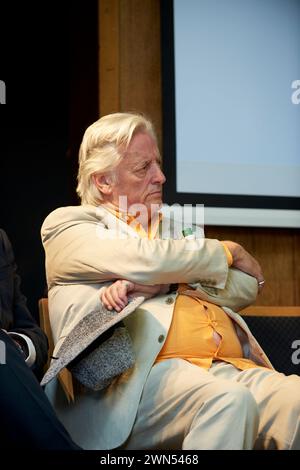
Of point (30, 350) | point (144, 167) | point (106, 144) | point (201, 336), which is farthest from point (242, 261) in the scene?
point (30, 350)

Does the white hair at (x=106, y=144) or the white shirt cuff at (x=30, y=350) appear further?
the white hair at (x=106, y=144)

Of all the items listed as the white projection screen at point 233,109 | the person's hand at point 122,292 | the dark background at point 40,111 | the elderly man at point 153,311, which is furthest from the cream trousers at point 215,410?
the dark background at point 40,111

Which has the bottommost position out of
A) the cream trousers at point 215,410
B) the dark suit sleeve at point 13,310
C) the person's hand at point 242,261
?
the cream trousers at point 215,410

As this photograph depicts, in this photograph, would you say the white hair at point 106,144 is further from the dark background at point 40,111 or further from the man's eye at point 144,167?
the dark background at point 40,111

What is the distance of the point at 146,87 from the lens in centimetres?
311

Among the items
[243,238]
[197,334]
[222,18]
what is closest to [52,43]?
[222,18]

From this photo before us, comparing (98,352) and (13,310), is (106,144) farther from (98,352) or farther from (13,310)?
(98,352)

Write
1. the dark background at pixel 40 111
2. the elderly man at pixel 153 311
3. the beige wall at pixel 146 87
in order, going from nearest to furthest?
1. the elderly man at pixel 153 311
2. the beige wall at pixel 146 87
3. the dark background at pixel 40 111

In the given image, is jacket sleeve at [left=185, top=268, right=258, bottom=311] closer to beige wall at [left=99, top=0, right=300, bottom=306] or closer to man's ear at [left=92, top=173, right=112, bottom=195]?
man's ear at [left=92, top=173, right=112, bottom=195]

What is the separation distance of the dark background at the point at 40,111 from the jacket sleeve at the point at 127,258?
3.91 ft

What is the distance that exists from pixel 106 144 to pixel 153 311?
0.50 metres

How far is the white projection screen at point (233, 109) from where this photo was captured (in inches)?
123

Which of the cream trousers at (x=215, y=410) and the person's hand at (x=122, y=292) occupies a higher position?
the person's hand at (x=122, y=292)

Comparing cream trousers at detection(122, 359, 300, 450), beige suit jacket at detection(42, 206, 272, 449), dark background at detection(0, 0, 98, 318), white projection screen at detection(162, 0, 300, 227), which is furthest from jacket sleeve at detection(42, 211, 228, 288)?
dark background at detection(0, 0, 98, 318)
